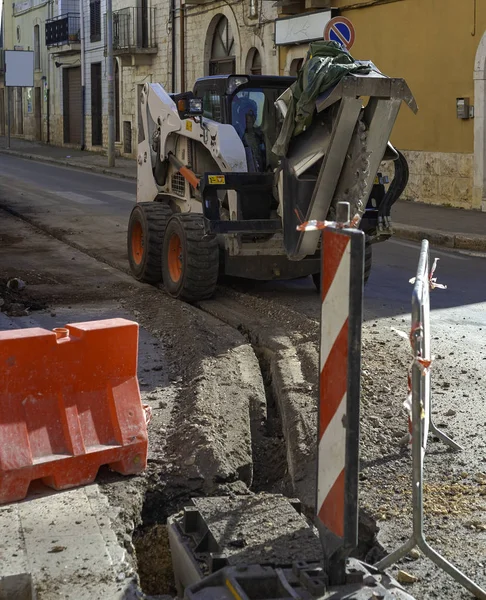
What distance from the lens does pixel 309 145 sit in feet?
26.7

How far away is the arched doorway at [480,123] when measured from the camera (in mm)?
17141

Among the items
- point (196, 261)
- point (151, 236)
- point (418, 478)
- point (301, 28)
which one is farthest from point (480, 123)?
point (418, 478)

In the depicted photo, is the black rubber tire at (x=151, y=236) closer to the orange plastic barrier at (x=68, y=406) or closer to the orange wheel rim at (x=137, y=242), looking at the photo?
the orange wheel rim at (x=137, y=242)

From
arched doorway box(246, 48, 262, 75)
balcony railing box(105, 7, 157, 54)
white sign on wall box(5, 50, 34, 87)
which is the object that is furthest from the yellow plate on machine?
white sign on wall box(5, 50, 34, 87)

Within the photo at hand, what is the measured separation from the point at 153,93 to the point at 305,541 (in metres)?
7.27

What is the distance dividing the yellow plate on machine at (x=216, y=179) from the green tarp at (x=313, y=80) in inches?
22.6

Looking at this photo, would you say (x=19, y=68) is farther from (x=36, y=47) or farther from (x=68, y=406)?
(x=68, y=406)

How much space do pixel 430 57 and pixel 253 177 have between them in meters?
11.1

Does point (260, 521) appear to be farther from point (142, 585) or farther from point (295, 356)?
point (295, 356)

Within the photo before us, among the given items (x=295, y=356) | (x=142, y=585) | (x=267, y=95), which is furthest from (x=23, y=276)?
(x=142, y=585)

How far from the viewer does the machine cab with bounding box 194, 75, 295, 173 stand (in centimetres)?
923

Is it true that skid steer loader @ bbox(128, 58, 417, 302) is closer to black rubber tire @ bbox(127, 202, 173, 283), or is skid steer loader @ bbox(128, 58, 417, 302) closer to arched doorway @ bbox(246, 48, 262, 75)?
black rubber tire @ bbox(127, 202, 173, 283)

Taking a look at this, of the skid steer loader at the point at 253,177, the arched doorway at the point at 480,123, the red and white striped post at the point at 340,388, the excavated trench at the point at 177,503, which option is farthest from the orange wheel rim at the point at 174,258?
the arched doorway at the point at 480,123

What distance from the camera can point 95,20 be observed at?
4006 cm
